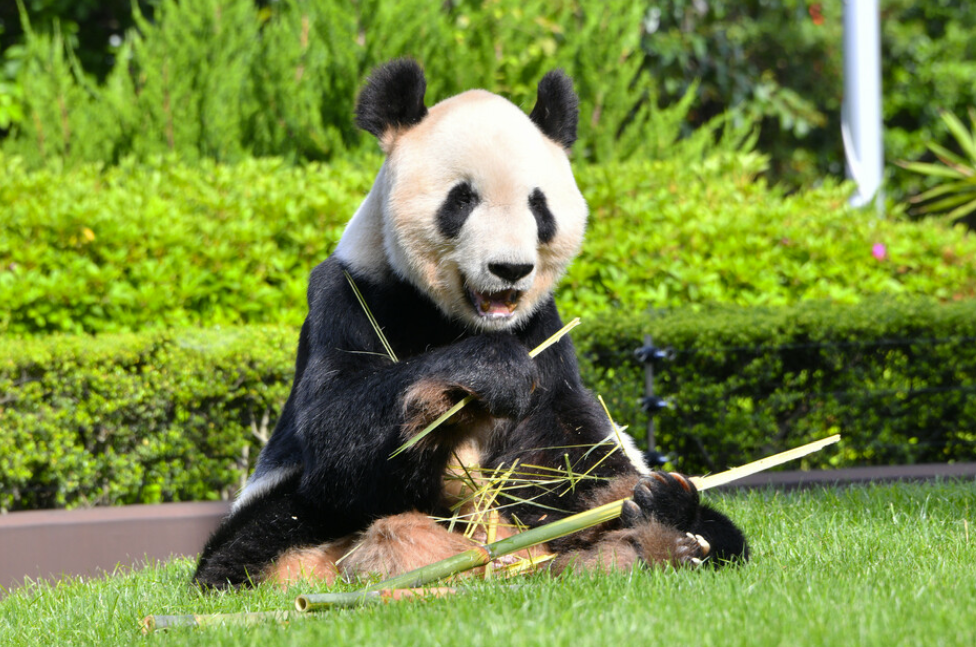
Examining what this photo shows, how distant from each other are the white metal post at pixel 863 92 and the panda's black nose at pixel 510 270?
22.2 feet

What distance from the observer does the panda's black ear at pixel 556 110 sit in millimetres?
2988

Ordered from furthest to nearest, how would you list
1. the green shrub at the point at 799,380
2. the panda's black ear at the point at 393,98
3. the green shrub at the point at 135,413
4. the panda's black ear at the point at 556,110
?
the green shrub at the point at 799,380 < the green shrub at the point at 135,413 < the panda's black ear at the point at 556,110 < the panda's black ear at the point at 393,98

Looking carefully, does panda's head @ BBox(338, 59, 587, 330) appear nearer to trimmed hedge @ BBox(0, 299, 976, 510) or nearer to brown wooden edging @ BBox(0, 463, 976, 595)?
brown wooden edging @ BBox(0, 463, 976, 595)

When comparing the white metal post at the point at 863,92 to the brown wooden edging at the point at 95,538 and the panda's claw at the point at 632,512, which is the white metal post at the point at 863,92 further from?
the panda's claw at the point at 632,512

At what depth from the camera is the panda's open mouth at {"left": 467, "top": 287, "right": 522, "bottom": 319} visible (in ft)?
8.61

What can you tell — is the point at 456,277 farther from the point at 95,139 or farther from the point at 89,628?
the point at 95,139

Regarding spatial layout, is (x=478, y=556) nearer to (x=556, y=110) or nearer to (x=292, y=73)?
(x=556, y=110)

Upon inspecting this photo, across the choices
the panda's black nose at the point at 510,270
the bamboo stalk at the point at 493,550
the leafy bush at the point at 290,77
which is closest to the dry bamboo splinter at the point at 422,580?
the bamboo stalk at the point at 493,550

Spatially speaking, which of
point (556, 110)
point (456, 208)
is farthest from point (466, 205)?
point (556, 110)

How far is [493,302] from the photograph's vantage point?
2.64 m

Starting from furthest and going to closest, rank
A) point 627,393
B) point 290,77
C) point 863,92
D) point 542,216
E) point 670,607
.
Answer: point 863,92
point 290,77
point 627,393
point 542,216
point 670,607

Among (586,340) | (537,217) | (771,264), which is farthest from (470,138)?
(771,264)

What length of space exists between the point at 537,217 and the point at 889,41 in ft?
45.8

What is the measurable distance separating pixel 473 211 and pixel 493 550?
35.0 inches
